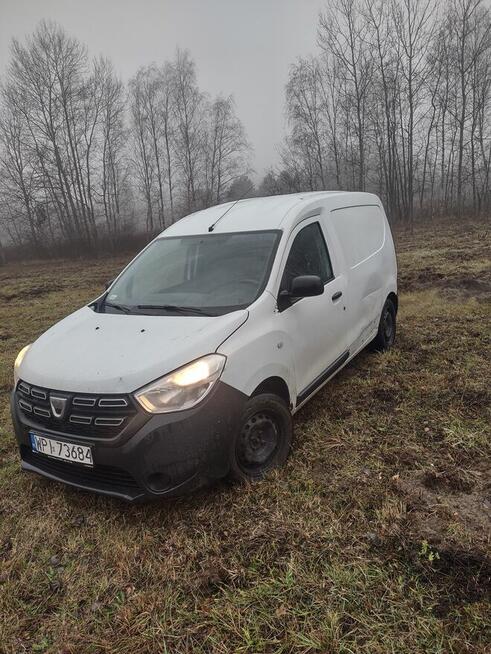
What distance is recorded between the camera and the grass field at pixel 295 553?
6.20 feet

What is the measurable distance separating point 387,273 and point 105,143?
3477 centimetres

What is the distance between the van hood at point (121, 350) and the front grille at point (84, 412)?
50 mm

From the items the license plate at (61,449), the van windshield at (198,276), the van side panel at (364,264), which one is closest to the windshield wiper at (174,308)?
the van windshield at (198,276)

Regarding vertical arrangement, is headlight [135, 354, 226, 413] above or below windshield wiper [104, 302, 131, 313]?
below

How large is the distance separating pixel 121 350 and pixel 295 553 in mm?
1531

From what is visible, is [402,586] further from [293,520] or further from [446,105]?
[446,105]

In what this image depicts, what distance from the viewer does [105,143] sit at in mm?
34000

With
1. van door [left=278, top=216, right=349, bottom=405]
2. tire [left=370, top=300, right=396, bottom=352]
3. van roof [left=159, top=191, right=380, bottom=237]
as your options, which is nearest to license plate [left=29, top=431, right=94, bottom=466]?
van door [left=278, top=216, right=349, bottom=405]

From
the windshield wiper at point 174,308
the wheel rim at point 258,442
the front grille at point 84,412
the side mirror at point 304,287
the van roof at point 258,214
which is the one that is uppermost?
the van roof at point 258,214

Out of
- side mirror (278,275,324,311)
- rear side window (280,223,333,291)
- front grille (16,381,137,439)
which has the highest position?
rear side window (280,223,333,291)

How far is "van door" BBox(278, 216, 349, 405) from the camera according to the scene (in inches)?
126

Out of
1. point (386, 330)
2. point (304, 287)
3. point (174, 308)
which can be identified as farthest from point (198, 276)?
point (386, 330)

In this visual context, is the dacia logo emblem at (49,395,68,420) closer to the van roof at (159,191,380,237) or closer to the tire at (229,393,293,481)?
the tire at (229,393,293,481)

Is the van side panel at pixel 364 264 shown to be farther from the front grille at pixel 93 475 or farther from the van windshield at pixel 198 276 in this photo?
the front grille at pixel 93 475
